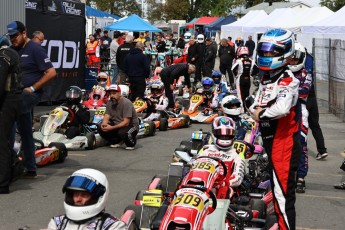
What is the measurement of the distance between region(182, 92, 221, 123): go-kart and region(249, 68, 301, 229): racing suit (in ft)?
32.6

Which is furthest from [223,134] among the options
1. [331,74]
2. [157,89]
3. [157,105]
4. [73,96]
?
[331,74]

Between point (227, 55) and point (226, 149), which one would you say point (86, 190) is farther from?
point (227, 55)

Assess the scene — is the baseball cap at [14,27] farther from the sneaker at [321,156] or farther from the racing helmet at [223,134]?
the sneaker at [321,156]

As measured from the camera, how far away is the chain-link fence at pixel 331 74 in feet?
58.9

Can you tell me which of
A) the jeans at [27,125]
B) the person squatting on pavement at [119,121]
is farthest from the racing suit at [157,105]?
the jeans at [27,125]

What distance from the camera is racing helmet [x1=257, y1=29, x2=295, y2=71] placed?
5.69 m


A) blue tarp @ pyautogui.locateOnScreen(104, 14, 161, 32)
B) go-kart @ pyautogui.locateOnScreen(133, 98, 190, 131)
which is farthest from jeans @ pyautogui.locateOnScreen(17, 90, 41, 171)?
blue tarp @ pyautogui.locateOnScreen(104, 14, 161, 32)

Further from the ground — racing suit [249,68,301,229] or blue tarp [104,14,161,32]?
blue tarp [104,14,161,32]

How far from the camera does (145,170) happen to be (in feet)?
32.1

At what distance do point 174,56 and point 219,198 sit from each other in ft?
88.2

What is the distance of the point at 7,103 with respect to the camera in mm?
8000

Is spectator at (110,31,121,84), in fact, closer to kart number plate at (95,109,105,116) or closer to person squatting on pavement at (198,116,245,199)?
kart number plate at (95,109,105,116)

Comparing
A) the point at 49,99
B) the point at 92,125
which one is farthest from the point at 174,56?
the point at 92,125

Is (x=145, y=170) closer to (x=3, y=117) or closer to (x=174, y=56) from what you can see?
(x=3, y=117)
